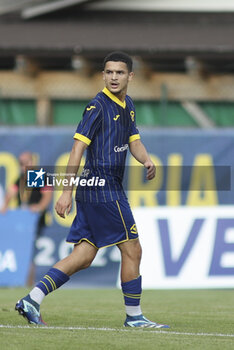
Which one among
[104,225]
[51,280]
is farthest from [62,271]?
[104,225]

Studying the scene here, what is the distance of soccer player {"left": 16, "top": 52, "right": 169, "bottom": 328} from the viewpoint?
7.19 m

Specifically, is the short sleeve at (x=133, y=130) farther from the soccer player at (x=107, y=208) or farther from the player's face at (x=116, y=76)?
the player's face at (x=116, y=76)

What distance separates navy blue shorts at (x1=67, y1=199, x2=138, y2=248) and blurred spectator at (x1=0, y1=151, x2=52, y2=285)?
23.0 feet

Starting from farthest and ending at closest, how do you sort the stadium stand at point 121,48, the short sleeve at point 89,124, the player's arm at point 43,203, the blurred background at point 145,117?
1. the stadium stand at point 121,48
2. the player's arm at point 43,203
3. the blurred background at point 145,117
4. the short sleeve at point 89,124

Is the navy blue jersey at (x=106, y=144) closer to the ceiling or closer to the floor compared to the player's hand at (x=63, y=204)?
closer to the ceiling

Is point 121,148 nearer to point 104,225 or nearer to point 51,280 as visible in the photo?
point 104,225

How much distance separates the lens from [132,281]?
7.32 meters

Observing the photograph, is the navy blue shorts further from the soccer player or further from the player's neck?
the player's neck

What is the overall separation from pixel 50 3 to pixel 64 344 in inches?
638

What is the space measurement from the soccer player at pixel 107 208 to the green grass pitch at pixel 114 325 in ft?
1.00

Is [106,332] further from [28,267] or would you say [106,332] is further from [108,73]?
[28,267]

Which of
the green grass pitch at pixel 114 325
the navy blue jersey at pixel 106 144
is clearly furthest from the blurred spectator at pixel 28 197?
the navy blue jersey at pixel 106 144

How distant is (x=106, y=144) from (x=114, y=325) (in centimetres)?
143

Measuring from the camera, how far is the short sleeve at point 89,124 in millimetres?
7059
